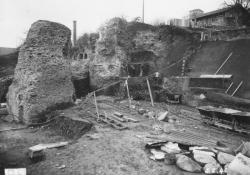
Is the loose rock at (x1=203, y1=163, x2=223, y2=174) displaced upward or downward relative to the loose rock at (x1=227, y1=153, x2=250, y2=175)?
downward

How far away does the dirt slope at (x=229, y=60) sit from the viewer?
41.3 feet

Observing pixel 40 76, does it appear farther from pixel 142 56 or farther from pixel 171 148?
pixel 142 56

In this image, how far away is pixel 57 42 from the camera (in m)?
10.9

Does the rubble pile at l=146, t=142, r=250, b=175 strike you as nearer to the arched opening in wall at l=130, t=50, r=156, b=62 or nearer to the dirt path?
the dirt path

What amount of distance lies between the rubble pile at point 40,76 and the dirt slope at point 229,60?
352 inches

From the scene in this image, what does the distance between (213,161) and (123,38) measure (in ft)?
45.8

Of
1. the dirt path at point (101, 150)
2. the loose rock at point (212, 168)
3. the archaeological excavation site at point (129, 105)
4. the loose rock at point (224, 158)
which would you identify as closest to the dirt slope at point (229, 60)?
the archaeological excavation site at point (129, 105)

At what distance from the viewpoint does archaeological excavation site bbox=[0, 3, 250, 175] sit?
18.4 feet

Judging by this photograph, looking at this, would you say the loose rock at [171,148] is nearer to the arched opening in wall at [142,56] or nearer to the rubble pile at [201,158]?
the rubble pile at [201,158]

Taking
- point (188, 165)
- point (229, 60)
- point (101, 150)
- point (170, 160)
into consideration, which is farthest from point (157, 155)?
point (229, 60)

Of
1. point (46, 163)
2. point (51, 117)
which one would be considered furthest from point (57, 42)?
point (46, 163)

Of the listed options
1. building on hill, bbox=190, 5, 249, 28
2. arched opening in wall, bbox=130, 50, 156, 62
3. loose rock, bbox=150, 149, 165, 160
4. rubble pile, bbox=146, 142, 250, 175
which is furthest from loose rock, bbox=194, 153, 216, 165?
building on hill, bbox=190, 5, 249, 28

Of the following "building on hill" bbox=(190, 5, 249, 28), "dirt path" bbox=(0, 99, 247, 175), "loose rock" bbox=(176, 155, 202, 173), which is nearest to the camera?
"loose rock" bbox=(176, 155, 202, 173)

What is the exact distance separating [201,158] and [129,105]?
7424 mm
